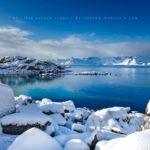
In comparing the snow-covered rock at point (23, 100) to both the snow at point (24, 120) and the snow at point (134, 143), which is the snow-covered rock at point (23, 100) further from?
the snow at point (134, 143)

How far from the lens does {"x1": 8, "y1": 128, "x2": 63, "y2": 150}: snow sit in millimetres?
9263

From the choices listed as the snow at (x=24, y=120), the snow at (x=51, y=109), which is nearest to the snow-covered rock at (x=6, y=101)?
the snow at (x=24, y=120)

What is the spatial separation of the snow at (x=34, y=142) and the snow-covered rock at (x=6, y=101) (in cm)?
628

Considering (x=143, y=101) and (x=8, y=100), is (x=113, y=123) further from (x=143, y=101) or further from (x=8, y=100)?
(x=143, y=101)

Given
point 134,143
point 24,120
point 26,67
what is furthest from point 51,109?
point 26,67

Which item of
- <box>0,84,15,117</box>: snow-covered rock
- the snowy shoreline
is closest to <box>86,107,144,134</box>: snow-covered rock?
the snowy shoreline

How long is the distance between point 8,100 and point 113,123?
1206 centimetres

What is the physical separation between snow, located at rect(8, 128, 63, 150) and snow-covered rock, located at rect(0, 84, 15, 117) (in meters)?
6.28

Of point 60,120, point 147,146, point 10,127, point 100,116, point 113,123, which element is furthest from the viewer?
point 100,116

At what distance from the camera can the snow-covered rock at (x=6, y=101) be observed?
1556 cm

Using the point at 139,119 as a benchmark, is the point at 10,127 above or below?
above

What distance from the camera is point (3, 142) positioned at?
12250mm

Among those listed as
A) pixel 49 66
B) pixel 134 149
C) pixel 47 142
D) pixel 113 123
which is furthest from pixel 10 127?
pixel 49 66

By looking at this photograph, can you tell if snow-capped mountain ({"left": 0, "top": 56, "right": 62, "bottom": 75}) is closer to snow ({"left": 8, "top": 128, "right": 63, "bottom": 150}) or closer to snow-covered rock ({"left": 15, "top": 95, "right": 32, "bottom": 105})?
snow-covered rock ({"left": 15, "top": 95, "right": 32, "bottom": 105})
